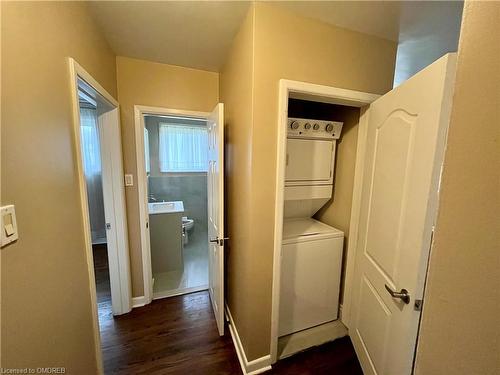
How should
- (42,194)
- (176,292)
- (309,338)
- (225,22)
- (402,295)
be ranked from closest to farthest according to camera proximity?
1. (42,194)
2. (402,295)
3. (225,22)
4. (309,338)
5. (176,292)

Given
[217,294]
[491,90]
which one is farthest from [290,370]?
[491,90]

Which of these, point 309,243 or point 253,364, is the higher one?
point 309,243

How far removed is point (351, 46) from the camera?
1295 millimetres

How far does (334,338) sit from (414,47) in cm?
240

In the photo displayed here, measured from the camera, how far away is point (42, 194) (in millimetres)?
735

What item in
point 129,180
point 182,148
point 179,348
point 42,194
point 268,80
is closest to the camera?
point 42,194

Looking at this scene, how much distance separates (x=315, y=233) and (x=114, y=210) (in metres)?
1.72

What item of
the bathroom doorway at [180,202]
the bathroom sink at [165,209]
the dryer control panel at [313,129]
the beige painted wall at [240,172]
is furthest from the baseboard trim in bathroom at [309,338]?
the bathroom sink at [165,209]

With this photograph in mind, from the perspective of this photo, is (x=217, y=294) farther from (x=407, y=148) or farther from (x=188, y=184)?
(x=188, y=184)

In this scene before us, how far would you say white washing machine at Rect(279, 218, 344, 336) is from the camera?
5.09ft

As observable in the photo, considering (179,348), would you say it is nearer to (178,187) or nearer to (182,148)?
(178,187)

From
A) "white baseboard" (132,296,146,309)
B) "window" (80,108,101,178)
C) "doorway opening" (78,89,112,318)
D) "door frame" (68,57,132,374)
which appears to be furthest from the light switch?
"window" (80,108,101,178)

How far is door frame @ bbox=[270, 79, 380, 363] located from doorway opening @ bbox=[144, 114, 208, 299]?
1.35 m

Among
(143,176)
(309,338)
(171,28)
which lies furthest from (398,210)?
(143,176)
